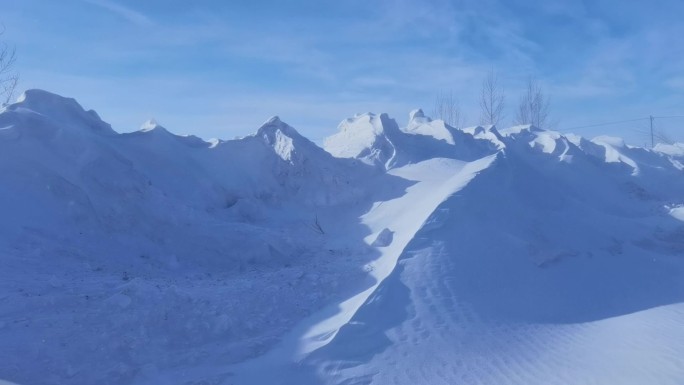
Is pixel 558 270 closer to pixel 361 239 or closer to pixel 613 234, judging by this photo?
pixel 613 234

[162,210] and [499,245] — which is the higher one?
[162,210]

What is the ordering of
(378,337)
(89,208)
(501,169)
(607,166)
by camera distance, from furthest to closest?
(607,166), (501,169), (89,208), (378,337)

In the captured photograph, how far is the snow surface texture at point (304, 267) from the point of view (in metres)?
7.50

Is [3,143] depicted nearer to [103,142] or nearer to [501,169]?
[103,142]

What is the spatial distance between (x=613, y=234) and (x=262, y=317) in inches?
325

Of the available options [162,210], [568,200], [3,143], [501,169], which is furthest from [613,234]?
[3,143]

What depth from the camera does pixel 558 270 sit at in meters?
11.5

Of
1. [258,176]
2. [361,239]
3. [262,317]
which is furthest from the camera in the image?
[258,176]

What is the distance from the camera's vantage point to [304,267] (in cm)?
1113

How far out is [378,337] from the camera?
8.15m

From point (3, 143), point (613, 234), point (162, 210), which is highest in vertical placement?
point (3, 143)

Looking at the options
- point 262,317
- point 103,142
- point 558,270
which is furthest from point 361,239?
point 103,142

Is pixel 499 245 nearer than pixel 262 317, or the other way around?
pixel 262 317

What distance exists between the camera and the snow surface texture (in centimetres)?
750
